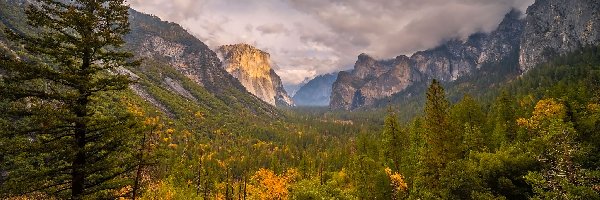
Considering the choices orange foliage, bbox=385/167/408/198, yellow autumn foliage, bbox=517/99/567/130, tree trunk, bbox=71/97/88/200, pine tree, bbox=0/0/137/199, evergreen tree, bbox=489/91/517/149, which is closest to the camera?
pine tree, bbox=0/0/137/199

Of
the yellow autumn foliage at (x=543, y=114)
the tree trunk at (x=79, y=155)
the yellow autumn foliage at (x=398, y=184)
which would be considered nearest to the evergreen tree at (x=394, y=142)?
the yellow autumn foliage at (x=398, y=184)

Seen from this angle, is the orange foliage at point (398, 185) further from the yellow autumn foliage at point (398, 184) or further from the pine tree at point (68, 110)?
the pine tree at point (68, 110)

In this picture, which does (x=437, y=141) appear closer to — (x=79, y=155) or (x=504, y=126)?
(x=504, y=126)

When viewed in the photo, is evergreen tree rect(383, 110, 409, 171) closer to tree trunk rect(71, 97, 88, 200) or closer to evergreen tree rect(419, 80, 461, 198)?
evergreen tree rect(419, 80, 461, 198)

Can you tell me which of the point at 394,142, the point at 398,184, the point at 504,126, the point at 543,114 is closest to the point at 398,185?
the point at 398,184

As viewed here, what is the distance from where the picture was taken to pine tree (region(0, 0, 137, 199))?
18203 mm

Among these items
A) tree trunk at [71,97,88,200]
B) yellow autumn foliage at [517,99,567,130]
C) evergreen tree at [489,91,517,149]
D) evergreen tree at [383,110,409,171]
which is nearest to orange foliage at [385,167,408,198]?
evergreen tree at [383,110,409,171]

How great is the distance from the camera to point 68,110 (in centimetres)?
1967

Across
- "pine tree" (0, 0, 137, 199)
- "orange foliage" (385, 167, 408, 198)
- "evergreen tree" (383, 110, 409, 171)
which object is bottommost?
"orange foliage" (385, 167, 408, 198)

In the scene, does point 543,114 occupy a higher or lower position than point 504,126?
higher

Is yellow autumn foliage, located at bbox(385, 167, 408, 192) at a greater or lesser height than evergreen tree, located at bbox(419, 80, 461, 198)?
lesser

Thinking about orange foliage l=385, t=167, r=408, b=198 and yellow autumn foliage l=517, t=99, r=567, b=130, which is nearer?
orange foliage l=385, t=167, r=408, b=198

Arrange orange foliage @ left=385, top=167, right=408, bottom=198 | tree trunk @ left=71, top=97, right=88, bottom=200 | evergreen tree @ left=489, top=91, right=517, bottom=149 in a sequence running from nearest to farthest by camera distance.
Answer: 1. tree trunk @ left=71, top=97, right=88, bottom=200
2. orange foliage @ left=385, top=167, right=408, bottom=198
3. evergreen tree @ left=489, top=91, right=517, bottom=149

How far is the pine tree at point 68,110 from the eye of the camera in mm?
18203
